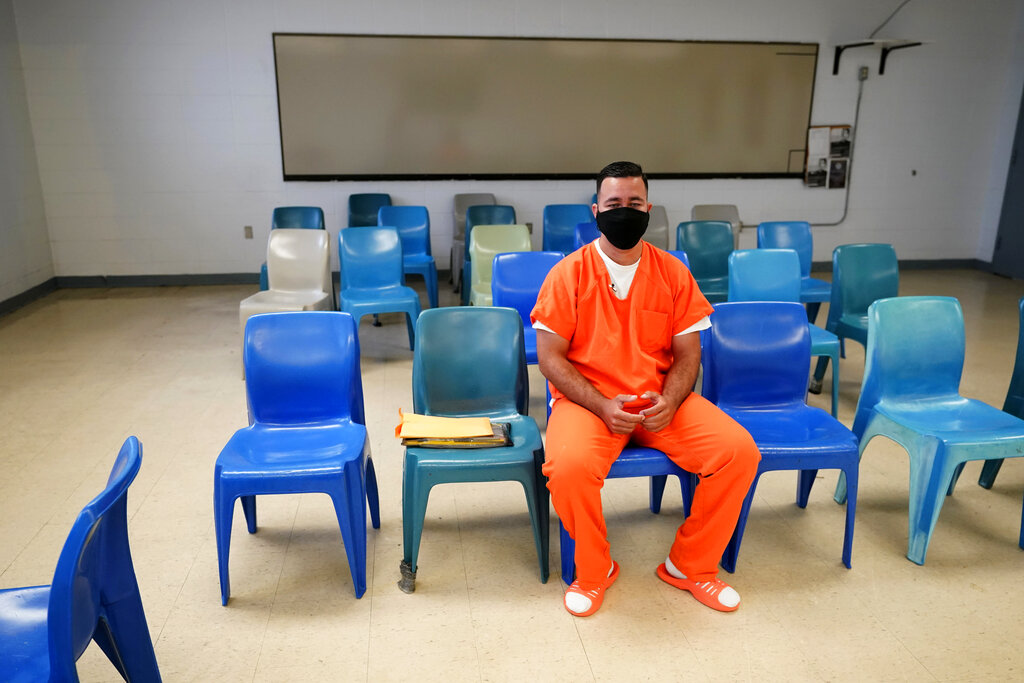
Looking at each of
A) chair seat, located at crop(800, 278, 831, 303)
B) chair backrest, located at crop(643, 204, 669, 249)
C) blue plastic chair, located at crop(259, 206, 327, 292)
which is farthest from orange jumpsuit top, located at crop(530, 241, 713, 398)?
blue plastic chair, located at crop(259, 206, 327, 292)

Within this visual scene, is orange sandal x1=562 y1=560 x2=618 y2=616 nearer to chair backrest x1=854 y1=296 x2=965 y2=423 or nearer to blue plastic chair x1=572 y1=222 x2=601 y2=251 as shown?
chair backrest x1=854 y1=296 x2=965 y2=423

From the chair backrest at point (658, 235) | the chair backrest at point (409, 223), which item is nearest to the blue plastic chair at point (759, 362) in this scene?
the chair backrest at point (658, 235)

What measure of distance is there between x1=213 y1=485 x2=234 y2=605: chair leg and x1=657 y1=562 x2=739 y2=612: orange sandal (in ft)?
4.82

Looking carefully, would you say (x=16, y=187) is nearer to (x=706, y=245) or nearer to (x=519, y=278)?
(x=519, y=278)

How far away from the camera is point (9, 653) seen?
1.45 m

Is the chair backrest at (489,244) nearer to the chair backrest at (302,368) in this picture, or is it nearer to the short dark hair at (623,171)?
the chair backrest at (302,368)

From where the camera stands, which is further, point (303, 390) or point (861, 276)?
point (861, 276)

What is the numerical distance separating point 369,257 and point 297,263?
47cm

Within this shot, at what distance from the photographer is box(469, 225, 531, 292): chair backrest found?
4.64 metres

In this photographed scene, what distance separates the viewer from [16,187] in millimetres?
6266

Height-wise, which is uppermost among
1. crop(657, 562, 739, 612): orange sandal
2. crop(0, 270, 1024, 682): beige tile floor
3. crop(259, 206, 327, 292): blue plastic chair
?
crop(259, 206, 327, 292): blue plastic chair

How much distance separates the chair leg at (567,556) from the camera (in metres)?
2.42

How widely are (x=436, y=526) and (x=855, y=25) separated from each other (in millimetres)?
7162

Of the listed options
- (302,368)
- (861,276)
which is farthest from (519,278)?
(861,276)
